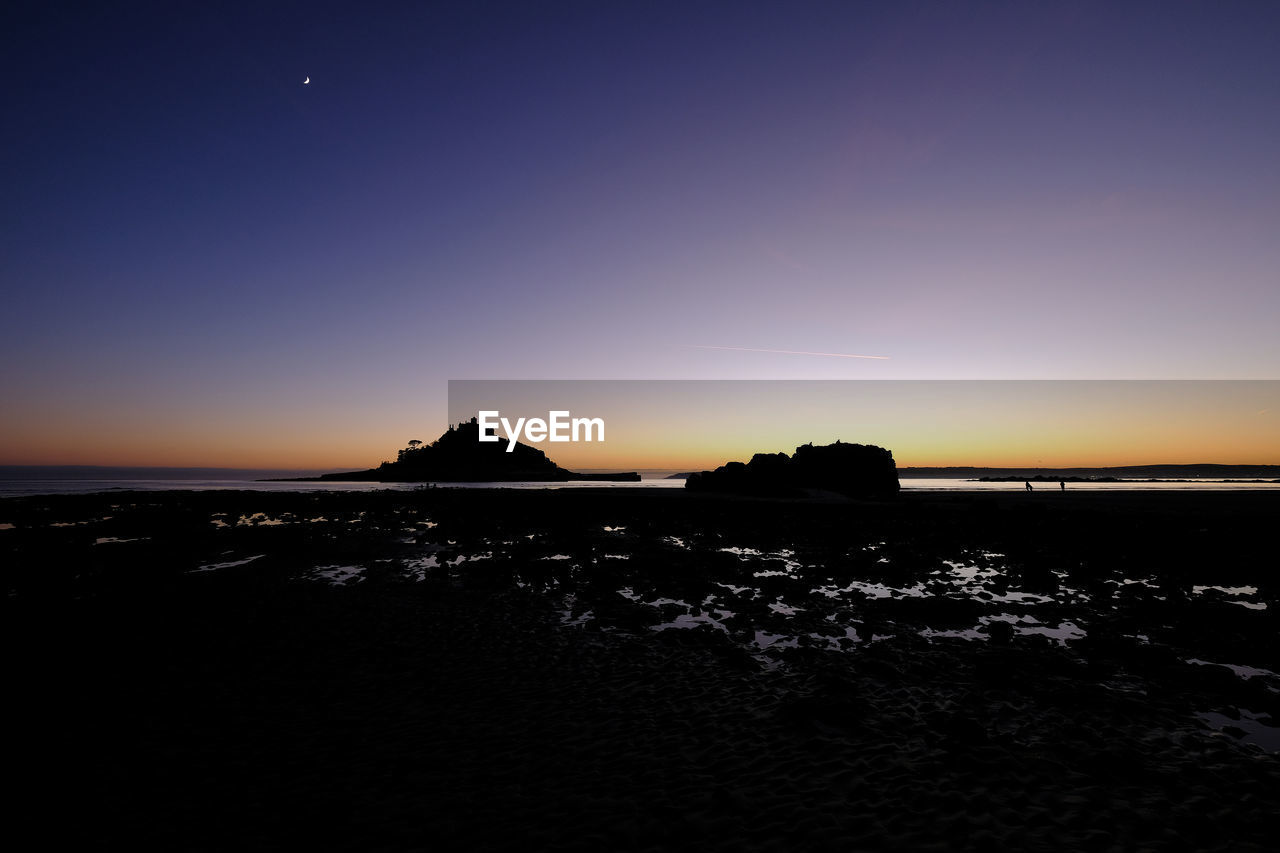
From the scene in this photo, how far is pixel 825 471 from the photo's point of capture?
65250mm

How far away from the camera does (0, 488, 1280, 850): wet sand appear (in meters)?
6.25

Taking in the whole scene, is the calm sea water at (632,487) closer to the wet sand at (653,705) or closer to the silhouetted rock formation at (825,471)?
the silhouetted rock formation at (825,471)

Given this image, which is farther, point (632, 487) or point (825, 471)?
point (632, 487)

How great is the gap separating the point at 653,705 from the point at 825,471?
59729 mm

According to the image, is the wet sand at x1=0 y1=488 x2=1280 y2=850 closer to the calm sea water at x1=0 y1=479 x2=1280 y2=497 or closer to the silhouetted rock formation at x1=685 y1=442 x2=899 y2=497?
the silhouetted rock formation at x1=685 y1=442 x2=899 y2=497

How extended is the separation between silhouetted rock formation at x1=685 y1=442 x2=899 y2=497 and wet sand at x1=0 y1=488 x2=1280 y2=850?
40.5 metres

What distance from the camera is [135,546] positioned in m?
28.5

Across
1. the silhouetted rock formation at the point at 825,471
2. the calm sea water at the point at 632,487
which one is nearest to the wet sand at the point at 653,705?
the silhouetted rock formation at the point at 825,471

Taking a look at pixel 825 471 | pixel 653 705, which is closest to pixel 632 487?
pixel 825 471

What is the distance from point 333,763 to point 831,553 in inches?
872

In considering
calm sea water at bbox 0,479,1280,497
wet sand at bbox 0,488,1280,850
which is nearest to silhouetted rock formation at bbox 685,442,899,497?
calm sea water at bbox 0,479,1280,497

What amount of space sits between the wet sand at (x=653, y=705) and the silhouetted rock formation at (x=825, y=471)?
40.5 m

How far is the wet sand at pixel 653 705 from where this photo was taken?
625cm

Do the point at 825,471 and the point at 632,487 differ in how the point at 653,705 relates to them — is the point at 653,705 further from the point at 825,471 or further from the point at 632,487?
the point at 632,487
